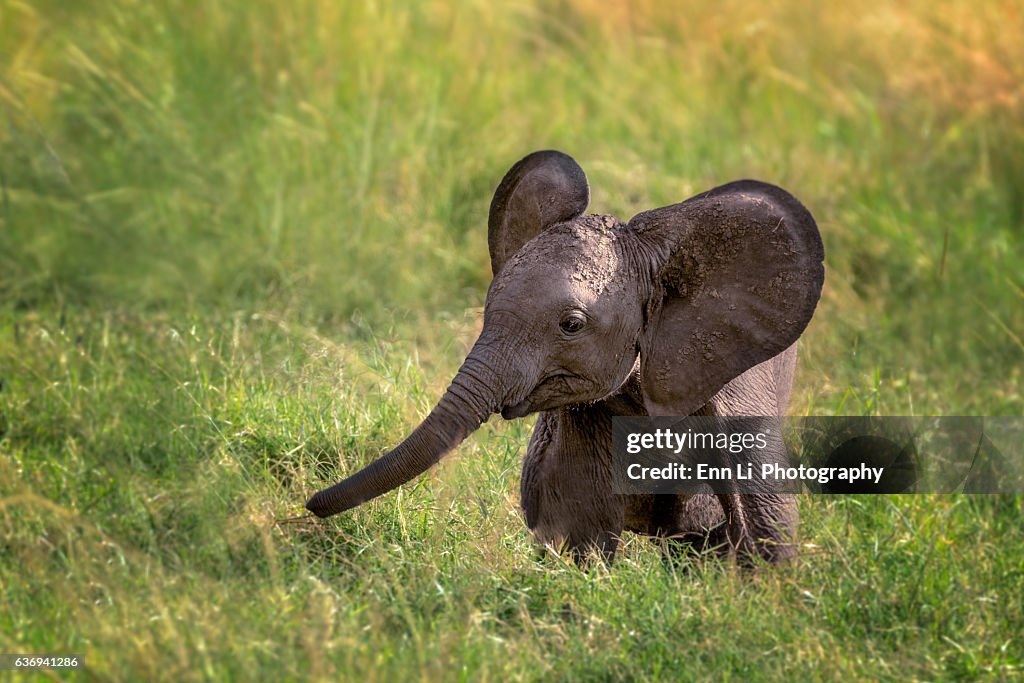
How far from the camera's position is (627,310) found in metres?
4.28

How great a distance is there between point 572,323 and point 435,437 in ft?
1.54

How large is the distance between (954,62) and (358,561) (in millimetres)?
5878

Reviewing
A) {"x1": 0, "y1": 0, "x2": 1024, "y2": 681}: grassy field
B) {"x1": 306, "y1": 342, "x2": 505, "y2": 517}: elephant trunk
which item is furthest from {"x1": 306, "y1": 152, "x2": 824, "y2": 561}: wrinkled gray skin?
{"x1": 0, "y1": 0, "x2": 1024, "y2": 681}: grassy field

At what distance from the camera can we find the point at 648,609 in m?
4.36

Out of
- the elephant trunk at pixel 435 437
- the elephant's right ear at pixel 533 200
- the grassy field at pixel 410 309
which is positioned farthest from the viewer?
the elephant's right ear at pixel 533 200

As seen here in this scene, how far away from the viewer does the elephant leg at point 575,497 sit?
15.1 ft

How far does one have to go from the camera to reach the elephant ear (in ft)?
14.2

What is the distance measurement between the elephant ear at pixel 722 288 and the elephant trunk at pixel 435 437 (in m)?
0.51

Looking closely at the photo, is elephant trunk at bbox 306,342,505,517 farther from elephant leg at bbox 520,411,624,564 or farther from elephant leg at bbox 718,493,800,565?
elephant leg at bbox 718,493,800,565

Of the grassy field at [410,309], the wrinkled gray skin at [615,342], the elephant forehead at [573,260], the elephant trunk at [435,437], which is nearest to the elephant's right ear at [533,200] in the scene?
the wrinkled gray skin at [615,342]

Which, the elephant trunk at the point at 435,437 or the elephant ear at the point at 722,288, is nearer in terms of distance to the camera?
the elephant trunk at the point at 435,437

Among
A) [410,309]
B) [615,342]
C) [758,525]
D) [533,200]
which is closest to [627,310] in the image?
[615,342]

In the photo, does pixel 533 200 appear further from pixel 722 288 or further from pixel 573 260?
pixel 722 288

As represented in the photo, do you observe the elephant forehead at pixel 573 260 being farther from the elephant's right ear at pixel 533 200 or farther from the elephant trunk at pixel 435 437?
the elephant trunk at pixel 435 437
